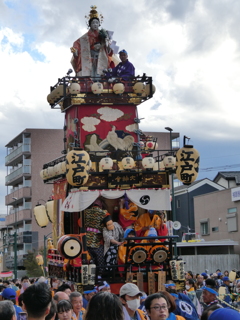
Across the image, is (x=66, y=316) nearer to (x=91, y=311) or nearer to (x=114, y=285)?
(x=91, y=311)

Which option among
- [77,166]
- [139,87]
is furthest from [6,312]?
[139,87]

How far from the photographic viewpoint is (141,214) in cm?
2077

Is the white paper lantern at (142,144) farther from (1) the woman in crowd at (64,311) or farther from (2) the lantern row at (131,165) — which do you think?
(1) the woman in crowd at (64,311)

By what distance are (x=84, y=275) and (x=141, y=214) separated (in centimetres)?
336

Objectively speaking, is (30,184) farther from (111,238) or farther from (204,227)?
(111,238)

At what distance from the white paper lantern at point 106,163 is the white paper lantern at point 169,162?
185 cm

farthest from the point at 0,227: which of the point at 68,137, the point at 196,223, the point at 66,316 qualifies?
the point at 66,316

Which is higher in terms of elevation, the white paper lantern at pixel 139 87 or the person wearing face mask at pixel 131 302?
the white paper lantern at pixel 139 87

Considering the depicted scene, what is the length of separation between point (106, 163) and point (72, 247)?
2.99m

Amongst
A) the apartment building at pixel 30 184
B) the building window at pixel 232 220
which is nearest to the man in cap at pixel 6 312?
the building window at pixel 232 220

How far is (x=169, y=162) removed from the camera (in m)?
20.1

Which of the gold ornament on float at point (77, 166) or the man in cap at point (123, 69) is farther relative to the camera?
the man in cap at point (123, 69)

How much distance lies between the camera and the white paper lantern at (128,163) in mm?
19797

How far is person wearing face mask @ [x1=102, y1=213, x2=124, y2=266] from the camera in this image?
63.9 feet
